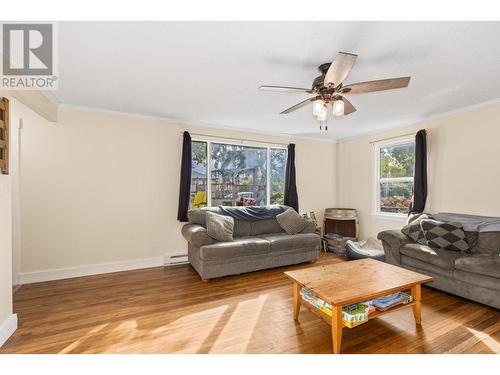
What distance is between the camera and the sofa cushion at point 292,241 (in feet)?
11.5

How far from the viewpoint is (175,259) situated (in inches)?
150

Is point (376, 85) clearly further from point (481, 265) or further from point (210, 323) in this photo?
point (210, 323)

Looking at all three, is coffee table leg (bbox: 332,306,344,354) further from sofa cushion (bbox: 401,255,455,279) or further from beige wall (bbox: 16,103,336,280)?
beige wall (bbox: 16,103,336,280)

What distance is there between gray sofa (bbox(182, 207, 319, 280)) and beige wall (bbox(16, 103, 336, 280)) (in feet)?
2.17

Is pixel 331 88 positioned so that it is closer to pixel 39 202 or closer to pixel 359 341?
pixel 359 341

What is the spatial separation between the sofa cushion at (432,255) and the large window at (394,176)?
54.0 inches

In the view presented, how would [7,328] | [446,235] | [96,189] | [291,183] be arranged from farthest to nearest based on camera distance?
[291,183], [96,189], [446,235], [7,328]

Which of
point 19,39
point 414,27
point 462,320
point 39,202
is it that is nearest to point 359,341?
point 462,320

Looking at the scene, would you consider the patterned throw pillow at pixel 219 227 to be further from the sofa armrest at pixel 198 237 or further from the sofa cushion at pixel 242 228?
the sofa cushion at pixel 242 228

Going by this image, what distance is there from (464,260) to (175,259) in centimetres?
375

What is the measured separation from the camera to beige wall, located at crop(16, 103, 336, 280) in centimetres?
306

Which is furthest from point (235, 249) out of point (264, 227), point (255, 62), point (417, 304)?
point (255, 62)

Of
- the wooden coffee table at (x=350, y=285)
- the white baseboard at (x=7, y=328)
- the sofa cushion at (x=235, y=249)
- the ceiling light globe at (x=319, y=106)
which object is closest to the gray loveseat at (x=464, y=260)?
the wooden coffee table at (x=350, y=285)
